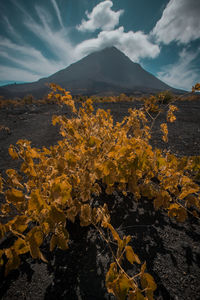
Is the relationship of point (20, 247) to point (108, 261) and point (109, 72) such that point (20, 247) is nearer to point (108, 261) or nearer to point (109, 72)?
point (108, 261)

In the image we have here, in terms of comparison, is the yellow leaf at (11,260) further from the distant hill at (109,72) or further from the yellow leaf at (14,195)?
the distant hill at (109,72)

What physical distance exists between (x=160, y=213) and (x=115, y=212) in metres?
0.43

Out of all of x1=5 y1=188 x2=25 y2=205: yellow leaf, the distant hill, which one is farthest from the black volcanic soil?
the distant hill

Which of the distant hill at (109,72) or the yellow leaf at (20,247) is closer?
the yellow leaf at (20,247)

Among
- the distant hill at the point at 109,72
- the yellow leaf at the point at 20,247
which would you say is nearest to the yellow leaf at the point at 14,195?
the yellow leaf at the point at 20,247


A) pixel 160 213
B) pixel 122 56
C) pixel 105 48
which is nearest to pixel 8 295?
pixel 160 213

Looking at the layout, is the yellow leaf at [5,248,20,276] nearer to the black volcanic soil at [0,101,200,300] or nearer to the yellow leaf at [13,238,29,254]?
the yellow leaf at [13,238,29,254]

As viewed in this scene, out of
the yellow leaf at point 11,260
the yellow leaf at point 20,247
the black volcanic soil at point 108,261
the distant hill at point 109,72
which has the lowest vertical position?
the black volcanic soil at point 108,261

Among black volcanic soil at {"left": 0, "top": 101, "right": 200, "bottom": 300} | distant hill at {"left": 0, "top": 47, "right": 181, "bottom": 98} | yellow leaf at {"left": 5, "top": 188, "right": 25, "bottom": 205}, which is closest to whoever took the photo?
yellow leaf at {"left": 5, "top": 188, "right": 25, "bottom": 205}

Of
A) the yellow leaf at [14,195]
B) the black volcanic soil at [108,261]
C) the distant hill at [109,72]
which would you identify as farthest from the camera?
the distant hill at [109,72]

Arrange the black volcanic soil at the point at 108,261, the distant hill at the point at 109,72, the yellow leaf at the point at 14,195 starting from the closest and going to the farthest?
the yellow leaf at the point at 14,195, the black volcanic soil at the point at 108,261, the distant hill at the point at 109,72

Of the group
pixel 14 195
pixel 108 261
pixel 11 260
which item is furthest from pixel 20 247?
pixel 108 261

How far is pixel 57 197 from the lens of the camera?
493 millimetres

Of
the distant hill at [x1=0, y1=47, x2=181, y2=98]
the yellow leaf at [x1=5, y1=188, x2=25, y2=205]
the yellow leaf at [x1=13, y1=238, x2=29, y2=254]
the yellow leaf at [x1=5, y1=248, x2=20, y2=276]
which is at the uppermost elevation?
the distant hill at [x1=0, y1=47, x2=181, y2=98]
